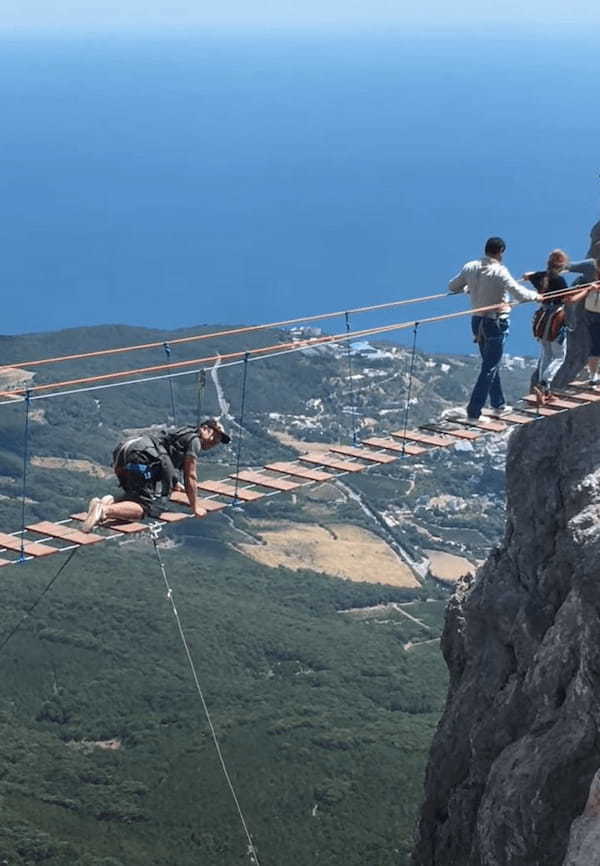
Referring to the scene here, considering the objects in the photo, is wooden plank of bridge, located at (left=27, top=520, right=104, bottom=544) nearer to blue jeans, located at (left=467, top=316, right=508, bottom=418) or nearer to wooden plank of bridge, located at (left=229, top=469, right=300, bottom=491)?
wooden plank of bridge, located at (left=229, top=469, right=300, bottom=491)

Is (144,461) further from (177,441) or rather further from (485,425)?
(485,425)

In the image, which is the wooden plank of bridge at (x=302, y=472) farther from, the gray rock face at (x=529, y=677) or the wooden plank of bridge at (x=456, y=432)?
the gray rock face at (x=529, y=677)

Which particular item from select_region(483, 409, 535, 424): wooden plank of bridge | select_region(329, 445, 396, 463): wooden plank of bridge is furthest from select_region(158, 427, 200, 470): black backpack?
select_region(483, 409, 535, 424): wooden plank of bridge

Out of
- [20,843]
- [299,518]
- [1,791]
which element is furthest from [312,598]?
[20,843]

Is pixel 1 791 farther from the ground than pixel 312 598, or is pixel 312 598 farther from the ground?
pixel 1 791

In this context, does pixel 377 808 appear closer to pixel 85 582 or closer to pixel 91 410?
pixel 85 582

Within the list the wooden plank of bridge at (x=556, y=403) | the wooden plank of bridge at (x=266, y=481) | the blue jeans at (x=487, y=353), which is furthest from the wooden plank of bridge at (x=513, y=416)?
the wooden plank of bridge at (x=266, y=481)
